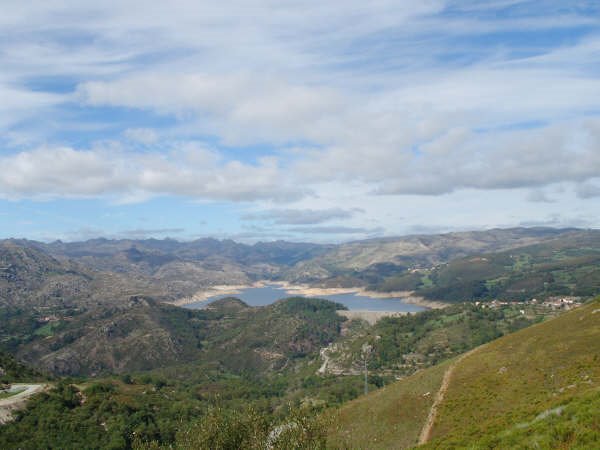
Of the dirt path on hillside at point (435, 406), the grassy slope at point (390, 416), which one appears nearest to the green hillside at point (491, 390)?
the grassy slope at point (390, 416)

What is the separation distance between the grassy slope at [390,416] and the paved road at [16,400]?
2345 inches

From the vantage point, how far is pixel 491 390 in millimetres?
57656

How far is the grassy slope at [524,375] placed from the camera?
4781 centimetres

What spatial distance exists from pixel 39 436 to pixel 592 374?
85.1 metres

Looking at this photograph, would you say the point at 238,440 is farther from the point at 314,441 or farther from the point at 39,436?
the point at 39,436

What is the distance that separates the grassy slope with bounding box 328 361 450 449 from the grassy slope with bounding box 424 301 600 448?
3.97 meters

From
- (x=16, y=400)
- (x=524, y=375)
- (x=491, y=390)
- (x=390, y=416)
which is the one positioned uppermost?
(x=524, y=375)

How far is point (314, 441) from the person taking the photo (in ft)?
113

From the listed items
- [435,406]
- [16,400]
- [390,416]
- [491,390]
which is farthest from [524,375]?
[16,400]

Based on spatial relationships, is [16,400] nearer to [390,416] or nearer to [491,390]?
[390,416]

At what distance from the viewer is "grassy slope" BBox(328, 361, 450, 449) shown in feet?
194

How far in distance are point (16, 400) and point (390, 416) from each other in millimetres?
72145

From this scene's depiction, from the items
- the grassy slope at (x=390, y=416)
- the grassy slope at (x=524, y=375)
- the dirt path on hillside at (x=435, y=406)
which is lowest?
the grassy slope at (x=390, y=416)

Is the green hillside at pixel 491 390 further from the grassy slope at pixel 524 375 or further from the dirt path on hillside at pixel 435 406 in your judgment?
the dirt path on hillside at pixel 435 406
